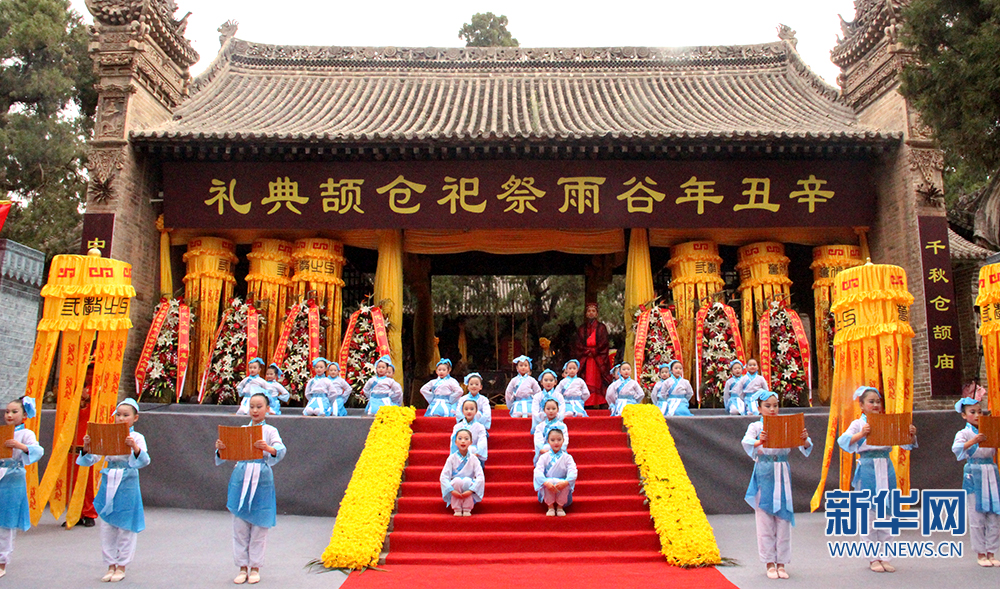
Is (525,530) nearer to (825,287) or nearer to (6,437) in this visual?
(6,437)

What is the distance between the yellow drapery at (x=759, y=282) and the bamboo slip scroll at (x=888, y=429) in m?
6.02

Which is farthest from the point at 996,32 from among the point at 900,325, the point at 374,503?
the point at 374,503

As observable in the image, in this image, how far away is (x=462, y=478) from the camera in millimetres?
6789

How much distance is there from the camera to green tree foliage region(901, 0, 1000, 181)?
19.7 ft

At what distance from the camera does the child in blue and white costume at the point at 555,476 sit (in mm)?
6766

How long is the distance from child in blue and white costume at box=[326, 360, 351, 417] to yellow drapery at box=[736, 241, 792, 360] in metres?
6.21

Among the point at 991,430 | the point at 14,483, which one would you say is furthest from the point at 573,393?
the point at 14,483

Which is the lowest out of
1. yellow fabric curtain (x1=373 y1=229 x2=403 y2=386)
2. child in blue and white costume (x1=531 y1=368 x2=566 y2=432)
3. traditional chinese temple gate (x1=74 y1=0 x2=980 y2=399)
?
child in blue and white costume (x1=531 y1=368 x2=566 y2=432)

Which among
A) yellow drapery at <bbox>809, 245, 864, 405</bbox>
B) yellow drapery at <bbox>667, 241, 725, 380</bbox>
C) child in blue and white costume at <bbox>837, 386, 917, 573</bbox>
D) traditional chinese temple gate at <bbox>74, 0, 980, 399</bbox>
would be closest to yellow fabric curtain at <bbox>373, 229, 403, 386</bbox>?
traditional chinese temple gate at <bbox>74, 0, 980, 399</bbox>

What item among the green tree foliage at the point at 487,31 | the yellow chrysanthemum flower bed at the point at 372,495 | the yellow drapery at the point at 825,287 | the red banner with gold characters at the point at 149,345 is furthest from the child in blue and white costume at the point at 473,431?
the green tree foliage at the point at 487,31

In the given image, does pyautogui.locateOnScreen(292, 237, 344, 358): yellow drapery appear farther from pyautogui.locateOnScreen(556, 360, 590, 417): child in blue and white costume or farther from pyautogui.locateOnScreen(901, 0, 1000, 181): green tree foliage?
pyautogui.locateOnScreen(901, 0, 1000, 181): green tree foliage

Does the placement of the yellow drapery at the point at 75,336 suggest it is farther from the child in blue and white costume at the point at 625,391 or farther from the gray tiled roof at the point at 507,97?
the child in blue and white costume at the point at 625,391

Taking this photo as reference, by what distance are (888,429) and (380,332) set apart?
746cm

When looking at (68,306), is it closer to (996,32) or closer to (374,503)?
(374,503)
